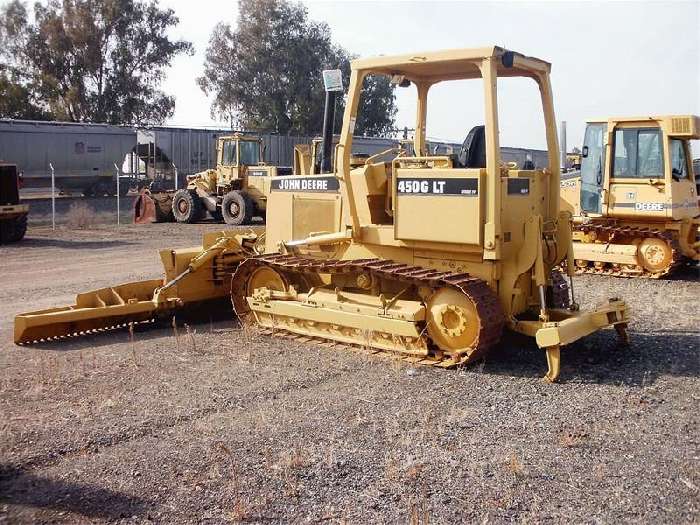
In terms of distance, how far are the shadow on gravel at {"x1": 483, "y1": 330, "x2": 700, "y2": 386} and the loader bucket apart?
1787 centimetres

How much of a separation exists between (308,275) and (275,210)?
3.15 feet

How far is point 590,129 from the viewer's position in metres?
13.5

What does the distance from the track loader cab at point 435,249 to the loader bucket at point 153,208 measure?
1643 cm

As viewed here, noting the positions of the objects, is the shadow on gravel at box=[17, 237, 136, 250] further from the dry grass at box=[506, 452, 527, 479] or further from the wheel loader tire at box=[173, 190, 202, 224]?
the dry grass at box=[506, 452, 527, 479]

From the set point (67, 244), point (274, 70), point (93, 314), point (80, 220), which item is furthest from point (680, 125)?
point (274, 70)

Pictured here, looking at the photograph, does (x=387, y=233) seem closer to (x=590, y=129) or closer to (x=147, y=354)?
(x=147, y=354)

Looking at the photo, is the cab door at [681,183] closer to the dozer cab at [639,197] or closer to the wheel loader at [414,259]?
the dozer cab at [639,197]

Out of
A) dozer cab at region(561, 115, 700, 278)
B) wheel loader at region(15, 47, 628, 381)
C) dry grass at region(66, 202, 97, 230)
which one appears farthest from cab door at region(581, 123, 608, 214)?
dry grass at region(66, 202, 97, 230)

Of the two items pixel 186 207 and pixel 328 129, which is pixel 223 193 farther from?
pixel 328 129

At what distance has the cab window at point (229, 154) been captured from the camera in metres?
23.3

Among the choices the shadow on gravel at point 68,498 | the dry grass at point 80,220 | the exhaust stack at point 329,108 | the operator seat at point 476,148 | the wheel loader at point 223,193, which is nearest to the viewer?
the shadow on gravel at point 68,498

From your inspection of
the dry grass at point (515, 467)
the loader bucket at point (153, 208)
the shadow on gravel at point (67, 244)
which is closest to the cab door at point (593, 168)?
the dry grass at point (515, 467)

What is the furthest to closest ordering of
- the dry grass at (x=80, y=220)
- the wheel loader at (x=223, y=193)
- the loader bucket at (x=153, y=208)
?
the loader bucket at (x=153, y=208) → the wheel loader at (x=223, y=193) → the dry grass at (x=80, y=220)

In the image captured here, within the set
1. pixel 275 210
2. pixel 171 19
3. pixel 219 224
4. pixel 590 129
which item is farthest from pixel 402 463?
pixel 171 19
